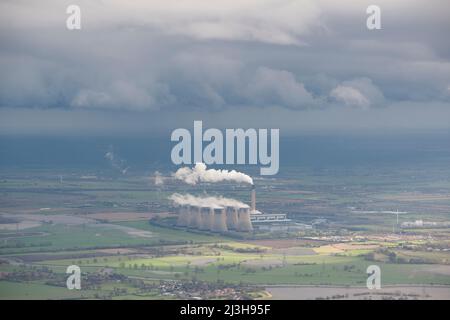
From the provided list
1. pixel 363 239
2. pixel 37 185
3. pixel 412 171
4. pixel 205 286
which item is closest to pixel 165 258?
pixel 205 286

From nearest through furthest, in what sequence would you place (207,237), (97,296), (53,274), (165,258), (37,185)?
(97,296)
(53,274)
(165,258)
(207,237)
(37,185)

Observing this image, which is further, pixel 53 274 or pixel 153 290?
pixel 53 274

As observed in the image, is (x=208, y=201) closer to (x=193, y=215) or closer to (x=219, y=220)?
(x=193, y=215)

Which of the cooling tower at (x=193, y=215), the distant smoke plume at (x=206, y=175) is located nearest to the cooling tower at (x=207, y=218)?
the cooling tower at (x=193, y=215)

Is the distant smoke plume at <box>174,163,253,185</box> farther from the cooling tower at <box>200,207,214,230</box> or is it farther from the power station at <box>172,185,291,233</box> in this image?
the cooling tower at <box>200,207,214,230</box>

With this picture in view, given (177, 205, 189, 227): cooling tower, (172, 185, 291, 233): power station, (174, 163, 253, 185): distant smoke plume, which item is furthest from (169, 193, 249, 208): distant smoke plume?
(174, 163, 253, 185): distant smoke plume

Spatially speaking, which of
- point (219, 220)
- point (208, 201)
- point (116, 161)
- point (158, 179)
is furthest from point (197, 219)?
point (116, 161)
